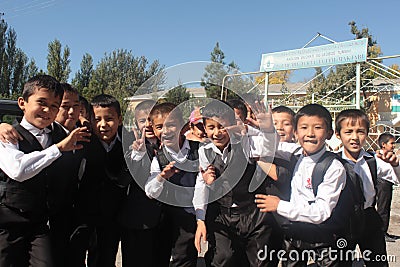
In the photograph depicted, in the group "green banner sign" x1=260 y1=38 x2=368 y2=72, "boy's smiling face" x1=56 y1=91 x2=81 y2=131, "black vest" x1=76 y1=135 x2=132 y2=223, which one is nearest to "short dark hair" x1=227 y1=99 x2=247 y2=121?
"black vest" x1=76 y1=135 x2=132 y2=223

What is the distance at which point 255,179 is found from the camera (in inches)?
103

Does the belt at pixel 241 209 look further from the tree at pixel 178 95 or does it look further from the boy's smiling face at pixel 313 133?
the tree at pixel 178 95

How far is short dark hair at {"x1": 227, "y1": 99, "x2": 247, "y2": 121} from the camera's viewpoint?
2506 millimetres

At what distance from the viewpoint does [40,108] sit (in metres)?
2.34

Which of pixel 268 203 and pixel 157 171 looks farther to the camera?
pixel 157 171

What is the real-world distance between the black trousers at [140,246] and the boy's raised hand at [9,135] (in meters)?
1.00

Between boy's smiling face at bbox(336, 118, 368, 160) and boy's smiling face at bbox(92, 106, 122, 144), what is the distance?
1628mm

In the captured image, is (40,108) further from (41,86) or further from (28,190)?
(28,190)

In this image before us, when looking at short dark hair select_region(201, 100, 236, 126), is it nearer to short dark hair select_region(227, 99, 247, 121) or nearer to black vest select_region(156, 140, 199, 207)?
short dark hair select_region(227, 99, 247, 121)

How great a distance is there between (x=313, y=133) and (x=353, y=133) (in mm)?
416

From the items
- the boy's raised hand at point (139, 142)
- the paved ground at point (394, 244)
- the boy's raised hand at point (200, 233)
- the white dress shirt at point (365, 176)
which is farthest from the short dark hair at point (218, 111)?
the paved ground at point (394, 244)

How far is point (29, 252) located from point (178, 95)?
1.31 meters

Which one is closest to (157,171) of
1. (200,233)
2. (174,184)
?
(174,184)

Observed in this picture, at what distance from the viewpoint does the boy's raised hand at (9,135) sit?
7.36 ft
